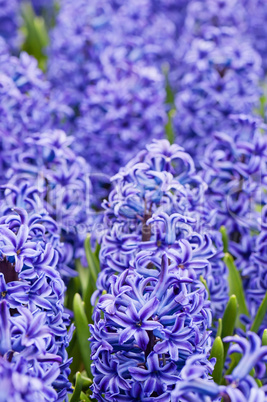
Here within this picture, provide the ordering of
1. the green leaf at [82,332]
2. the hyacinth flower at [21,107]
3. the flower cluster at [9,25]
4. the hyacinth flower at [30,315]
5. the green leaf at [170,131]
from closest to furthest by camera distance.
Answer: the hyacinth flower at [30,315], the green leaf at [82,332], the hyacinth flower at [21,107], the green leaf at [170,131], the flower cluster at [9,25]

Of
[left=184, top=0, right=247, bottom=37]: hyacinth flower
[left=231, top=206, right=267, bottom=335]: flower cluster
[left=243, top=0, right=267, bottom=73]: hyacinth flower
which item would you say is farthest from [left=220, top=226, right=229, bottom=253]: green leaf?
[left=243, top=0, right=267, bottom=73]: hyacinth flower

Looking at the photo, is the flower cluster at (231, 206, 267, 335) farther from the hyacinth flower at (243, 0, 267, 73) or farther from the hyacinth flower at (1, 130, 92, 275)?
the hyacinth flower at (243, 0, 267, 73)

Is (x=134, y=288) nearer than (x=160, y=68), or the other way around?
(x=134, y=288)

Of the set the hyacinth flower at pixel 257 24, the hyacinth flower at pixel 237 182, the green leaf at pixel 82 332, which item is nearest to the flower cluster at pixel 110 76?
the hyacinth flower at pixel 237 182

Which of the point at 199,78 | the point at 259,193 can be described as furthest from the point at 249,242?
the point at 199,78

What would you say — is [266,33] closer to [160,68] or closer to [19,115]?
[160,68]

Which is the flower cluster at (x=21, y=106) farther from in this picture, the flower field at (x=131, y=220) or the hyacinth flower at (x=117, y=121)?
the hyacinth flower at (x=117, y=121)

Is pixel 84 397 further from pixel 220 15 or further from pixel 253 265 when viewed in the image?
pixel 220 15
